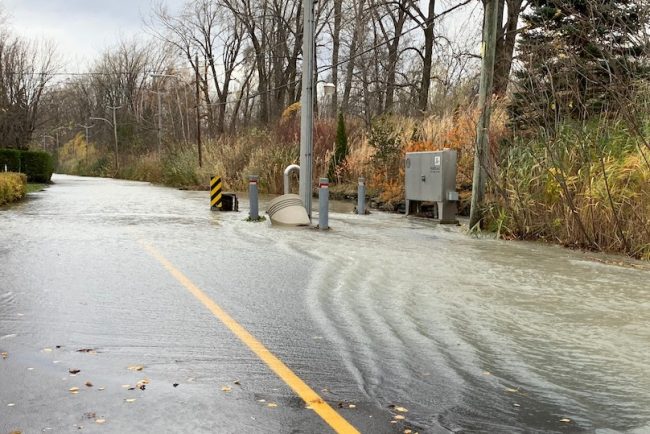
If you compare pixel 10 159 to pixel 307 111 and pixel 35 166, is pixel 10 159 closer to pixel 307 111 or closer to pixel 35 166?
pixel 35 166

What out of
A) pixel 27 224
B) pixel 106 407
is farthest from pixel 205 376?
pixel 27 224

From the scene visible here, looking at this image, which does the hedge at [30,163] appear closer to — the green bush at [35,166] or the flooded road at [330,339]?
the green bush at [35,166]

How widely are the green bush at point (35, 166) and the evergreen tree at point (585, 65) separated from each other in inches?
1321

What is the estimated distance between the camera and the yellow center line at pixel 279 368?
11.0 feet

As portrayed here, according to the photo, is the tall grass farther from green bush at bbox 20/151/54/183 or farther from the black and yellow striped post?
green bush at bbox 20/151/54/183

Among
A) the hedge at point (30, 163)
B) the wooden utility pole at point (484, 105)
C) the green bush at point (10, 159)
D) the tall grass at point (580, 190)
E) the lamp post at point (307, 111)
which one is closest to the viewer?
the tall grass at point (580, 190)

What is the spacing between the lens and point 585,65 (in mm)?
12172

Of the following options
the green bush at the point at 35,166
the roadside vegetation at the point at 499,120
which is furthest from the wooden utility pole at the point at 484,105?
the green bush at the point at 35,166

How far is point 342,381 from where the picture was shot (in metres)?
4.00

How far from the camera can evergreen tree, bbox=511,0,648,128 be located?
1043 centimetres

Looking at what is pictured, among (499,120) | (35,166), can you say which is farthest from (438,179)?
(35,166)

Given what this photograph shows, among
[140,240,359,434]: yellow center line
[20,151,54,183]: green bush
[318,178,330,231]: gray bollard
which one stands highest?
[20,151,54,183]: green bush

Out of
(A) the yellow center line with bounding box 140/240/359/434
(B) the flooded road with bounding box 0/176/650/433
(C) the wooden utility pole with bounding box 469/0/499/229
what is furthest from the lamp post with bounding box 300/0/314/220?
(A) the yellow center line with bounding box 140/240/359/434

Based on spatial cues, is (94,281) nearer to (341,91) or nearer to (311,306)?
(311,306)
